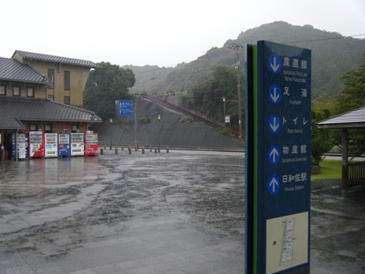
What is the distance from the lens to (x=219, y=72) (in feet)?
Result: 181

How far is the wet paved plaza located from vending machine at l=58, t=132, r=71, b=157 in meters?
16.5

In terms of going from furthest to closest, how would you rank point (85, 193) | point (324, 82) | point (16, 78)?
point (324, 82)
point (16, 78)
point (85, 193)

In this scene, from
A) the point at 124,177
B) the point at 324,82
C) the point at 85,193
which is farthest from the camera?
the point at 324,82

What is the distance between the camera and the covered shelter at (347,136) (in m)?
11.3

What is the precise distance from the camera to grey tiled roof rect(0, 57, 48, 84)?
30953mm

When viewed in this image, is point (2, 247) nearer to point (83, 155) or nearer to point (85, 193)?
point (85, 193)

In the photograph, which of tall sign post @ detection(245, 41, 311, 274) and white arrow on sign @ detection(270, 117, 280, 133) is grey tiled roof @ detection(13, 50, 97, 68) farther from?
white arrow on sign @ detection(270, 117, 280, 133)

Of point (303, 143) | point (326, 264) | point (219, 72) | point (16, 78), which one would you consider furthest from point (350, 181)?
point (219, 72)

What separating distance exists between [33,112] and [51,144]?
3.55m

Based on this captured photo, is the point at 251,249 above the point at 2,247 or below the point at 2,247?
above

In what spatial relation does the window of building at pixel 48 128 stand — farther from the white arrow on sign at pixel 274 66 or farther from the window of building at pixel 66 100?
the white arrow on sign at pixel 274 66

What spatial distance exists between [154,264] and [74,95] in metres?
37.4

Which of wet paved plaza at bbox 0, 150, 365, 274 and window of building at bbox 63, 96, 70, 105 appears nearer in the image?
wet paved plaza at bbox 0, 150, 365, 274

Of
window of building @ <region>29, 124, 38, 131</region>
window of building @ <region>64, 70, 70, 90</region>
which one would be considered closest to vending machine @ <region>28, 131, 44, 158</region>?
window of building @ <region>29, 124, 38, 131</region>
